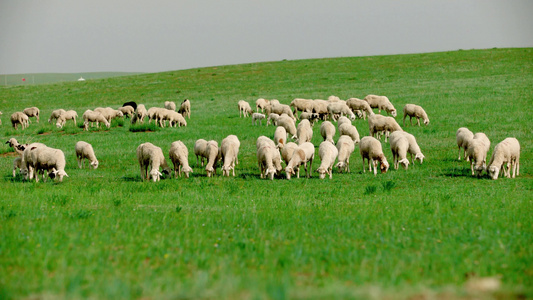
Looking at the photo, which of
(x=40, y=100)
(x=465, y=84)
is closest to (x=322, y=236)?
(x=465, y=84)

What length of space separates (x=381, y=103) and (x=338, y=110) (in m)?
3.81

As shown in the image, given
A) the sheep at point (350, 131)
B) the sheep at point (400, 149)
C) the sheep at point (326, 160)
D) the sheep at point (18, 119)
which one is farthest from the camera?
the sheep at point (18, 119)

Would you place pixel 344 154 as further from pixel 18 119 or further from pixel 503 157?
pixel 18 119

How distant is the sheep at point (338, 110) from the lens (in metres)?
30.7

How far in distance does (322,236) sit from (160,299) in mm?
3851

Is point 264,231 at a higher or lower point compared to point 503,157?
lower

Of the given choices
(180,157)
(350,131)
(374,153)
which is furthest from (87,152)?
(350,131)

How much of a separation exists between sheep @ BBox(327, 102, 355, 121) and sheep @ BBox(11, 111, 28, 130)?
70.3 ft

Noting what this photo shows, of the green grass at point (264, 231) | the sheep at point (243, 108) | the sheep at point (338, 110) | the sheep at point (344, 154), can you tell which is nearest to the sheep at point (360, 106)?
the sheep at point (338, 110)

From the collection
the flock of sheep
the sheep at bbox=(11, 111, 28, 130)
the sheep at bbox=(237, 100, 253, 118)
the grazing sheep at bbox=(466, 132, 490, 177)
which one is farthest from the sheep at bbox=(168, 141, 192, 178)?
the sheep at bbox=(11, 111, 28, 130)

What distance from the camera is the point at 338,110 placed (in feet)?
102

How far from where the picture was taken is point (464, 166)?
17828 millimetres

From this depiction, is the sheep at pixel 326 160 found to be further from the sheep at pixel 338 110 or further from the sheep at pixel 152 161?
the sheep at pixel 338 110

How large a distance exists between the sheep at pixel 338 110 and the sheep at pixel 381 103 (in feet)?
9.65
